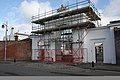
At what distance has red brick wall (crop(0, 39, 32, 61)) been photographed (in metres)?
33.1

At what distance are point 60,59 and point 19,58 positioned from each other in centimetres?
950

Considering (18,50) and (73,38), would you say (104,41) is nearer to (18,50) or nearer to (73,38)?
(73,38)

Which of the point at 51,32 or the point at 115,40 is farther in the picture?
the point at 51,32

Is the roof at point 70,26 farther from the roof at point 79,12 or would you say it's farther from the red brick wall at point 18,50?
the red brick wall at point 18,50

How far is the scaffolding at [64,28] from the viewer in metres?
25.9

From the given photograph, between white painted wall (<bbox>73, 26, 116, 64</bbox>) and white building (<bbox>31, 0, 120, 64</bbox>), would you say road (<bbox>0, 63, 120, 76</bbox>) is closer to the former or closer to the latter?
white painted wall (<bbox>73, 26, 116, 64</bbox>)

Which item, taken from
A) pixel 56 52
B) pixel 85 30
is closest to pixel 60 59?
pixel 56 52

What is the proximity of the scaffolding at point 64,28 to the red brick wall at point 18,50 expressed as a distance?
2.78 meters

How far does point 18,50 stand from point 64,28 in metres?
11.0

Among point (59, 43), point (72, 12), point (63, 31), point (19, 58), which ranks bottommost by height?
point (19, 58)

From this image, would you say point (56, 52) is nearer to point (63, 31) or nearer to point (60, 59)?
point (60, 59)

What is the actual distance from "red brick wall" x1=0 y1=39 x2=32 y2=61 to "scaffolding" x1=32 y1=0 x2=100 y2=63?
110 inches

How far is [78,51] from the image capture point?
26.0 m

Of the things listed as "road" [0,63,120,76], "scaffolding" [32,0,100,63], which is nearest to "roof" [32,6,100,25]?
"scaffolding" [32,0,100,63]
